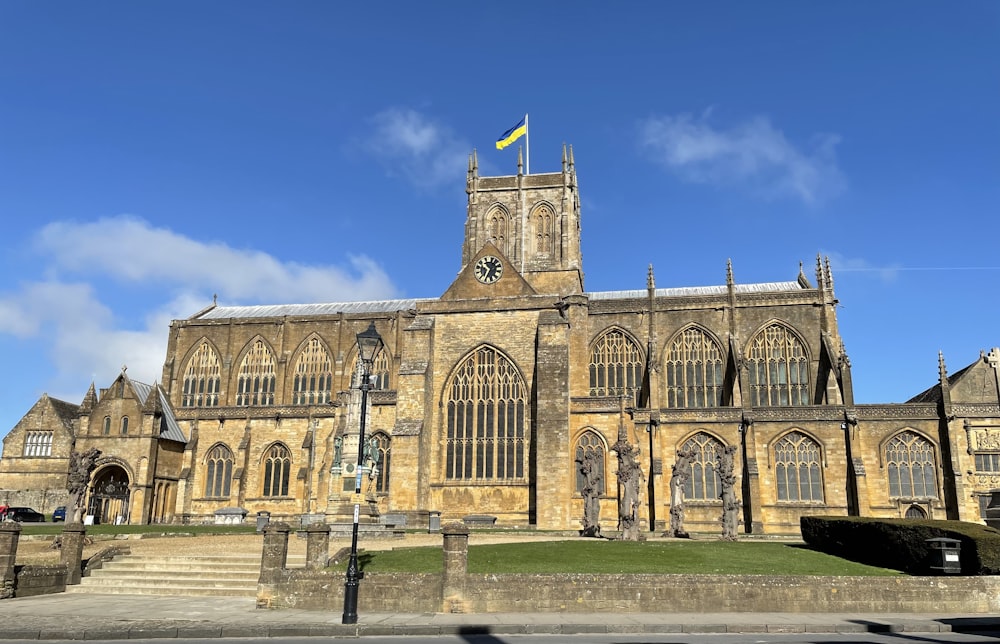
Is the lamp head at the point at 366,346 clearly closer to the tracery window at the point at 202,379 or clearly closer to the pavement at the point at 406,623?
the pavement at the point at 406,623

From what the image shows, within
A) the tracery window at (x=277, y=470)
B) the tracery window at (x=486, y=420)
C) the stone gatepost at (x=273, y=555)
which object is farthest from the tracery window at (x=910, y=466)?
the tracery window at (x=277, y=470)

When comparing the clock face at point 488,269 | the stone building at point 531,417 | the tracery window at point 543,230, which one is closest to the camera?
the stone building at point 531,417

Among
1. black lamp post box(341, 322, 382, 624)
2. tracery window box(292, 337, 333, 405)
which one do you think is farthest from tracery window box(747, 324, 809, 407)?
black lamp post box(341, 322, 382, 624)

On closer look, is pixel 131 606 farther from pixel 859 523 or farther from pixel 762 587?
pixel 859 523

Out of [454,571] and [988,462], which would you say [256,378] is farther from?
[988,462]

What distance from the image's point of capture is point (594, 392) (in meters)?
44.3

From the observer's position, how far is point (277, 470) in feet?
145

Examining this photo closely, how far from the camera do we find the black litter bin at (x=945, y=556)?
59.7ft

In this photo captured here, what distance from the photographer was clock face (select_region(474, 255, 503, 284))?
42625 millimetres

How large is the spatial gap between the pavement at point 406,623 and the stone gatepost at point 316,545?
1.90 meters

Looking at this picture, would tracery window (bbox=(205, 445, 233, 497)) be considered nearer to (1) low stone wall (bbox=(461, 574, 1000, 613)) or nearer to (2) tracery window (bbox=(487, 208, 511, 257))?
(2) tracery window (bbox=(487, 208, 511, 257))

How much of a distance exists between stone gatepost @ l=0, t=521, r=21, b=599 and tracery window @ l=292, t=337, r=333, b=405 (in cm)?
2957

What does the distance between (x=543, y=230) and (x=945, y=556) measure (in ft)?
131

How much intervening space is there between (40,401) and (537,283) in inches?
1439
